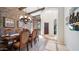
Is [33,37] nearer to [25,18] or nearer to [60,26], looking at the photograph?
[25,18]

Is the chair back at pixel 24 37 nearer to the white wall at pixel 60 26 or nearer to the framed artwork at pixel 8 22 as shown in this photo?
the framed artwork at pixel 8 22

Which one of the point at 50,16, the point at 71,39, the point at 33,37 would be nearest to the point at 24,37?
the point at 33,37

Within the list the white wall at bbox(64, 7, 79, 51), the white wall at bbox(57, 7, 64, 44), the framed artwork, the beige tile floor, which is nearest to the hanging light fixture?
the framed artwork

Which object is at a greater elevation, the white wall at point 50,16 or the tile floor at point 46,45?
the white wall at point 50,16

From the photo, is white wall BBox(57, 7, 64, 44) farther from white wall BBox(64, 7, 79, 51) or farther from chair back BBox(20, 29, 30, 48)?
chair back BBox(20, 29, 30, 48)

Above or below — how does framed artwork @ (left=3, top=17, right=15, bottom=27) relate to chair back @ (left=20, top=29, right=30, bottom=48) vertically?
above

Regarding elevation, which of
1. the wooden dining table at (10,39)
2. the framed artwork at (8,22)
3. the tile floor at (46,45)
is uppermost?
the framed artwork at (8,22)

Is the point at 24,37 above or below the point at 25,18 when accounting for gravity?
below

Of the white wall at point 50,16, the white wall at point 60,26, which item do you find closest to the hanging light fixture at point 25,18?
the white wall at point 50,16

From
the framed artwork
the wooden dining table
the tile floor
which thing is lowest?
the tile floor

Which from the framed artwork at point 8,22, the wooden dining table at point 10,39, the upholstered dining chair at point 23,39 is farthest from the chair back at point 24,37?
the framed artwork at point 8,22

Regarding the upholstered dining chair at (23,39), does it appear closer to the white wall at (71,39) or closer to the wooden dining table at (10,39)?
the wooden dining table at (10,39)
